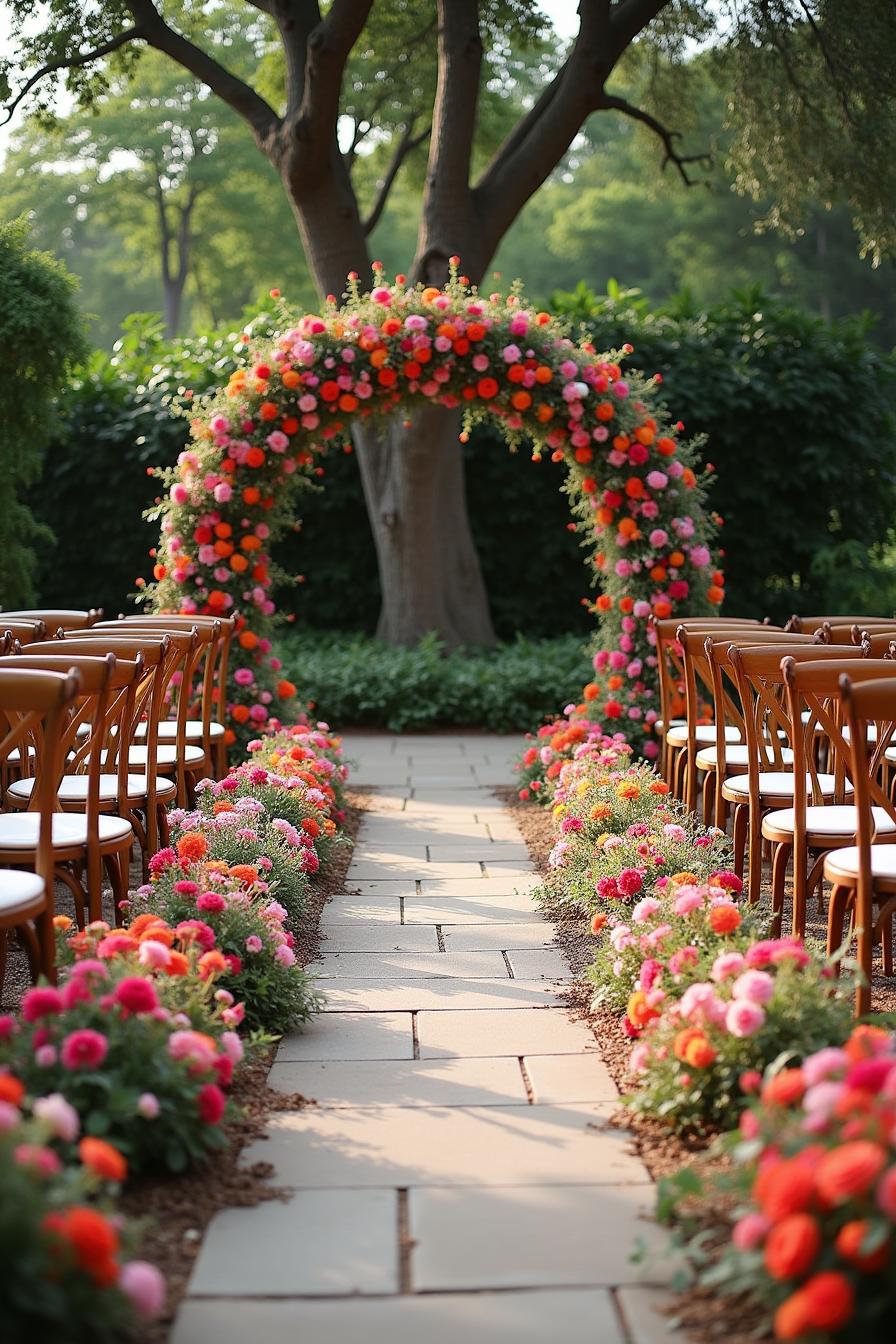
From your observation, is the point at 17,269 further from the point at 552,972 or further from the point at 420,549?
the point at 552,972

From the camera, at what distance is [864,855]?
3.60 meters

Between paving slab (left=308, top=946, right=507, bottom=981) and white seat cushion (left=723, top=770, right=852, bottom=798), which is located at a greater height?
white seat cushion (left=723, top=770, right=852, bottom=798)

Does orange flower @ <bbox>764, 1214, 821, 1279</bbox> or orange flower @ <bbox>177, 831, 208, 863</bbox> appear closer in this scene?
orange flower @ <bbox>764, 1214, 821, 1279</bbox>

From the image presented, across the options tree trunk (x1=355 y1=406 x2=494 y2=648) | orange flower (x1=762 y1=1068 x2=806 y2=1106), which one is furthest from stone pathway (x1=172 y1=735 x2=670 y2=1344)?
tree trunk (x1=355 y1=406 x2=494 y2=648)

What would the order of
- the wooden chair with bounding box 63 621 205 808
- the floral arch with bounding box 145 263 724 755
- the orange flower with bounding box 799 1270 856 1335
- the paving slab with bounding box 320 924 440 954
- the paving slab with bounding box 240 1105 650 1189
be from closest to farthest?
1. the orange flower with bounding box 799 1270 856 1335
2. the paving slab with bounding box 240 1105 650 1189
3. the paving slab with bounding box 320 924 440 954
4. the wooden chair with bounding box 63 621 205 808
5. the floral arch with bounding box 145 263 724 755

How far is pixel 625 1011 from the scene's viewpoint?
4.05 m

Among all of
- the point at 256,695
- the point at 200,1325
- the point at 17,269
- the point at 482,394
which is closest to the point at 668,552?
the point at 482,394

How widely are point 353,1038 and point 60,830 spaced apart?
1.07 meters

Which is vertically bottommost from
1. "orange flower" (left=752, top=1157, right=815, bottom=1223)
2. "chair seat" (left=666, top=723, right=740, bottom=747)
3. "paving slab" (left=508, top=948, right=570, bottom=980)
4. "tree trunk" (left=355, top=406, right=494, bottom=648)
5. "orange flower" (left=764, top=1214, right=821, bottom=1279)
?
"paving slab" (left=508, top=948, right=570, bottom=980)

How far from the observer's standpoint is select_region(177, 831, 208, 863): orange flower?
172 inches

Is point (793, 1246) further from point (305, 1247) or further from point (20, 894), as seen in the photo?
point (20, 894)

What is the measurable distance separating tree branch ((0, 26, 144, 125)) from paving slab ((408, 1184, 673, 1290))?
9452 mm

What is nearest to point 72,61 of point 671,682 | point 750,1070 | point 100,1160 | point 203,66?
point 203,66

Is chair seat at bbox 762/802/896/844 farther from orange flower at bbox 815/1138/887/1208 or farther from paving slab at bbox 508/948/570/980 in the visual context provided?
orange flower at bbox 815/1138/887/1208
